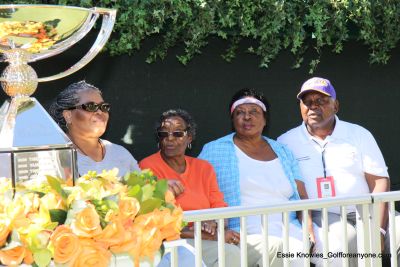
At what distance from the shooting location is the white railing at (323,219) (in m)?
3.02

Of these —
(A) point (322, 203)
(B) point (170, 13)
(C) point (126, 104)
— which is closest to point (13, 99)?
(A) point (322, 203)

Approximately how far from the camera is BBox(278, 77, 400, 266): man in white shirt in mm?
4523

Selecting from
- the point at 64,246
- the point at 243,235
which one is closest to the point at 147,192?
the point at 64,246

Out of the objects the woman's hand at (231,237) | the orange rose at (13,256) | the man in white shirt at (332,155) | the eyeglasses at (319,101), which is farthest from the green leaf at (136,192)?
the eyeglasses at (319,101)

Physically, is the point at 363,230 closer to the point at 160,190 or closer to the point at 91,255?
the point at 160,190

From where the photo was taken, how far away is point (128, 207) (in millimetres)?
1991

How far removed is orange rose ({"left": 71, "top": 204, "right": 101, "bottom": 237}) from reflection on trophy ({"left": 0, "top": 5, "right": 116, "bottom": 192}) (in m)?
0.24

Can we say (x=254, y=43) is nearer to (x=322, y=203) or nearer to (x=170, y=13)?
(x=170, y=13)

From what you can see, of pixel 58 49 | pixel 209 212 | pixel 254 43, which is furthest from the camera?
pixel 254 43

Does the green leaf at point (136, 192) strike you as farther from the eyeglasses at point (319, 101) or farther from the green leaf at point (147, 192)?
the eyeglasses at point (319, 101)

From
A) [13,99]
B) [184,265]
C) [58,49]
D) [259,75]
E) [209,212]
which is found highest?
[259,75]

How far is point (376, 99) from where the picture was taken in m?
5.81

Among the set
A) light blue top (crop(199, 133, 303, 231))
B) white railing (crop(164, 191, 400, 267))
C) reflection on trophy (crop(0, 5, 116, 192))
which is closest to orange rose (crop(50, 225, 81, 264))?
reflection on trophy (crop(0, 5, 116, 192))

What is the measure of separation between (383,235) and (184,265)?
71.0 inches
